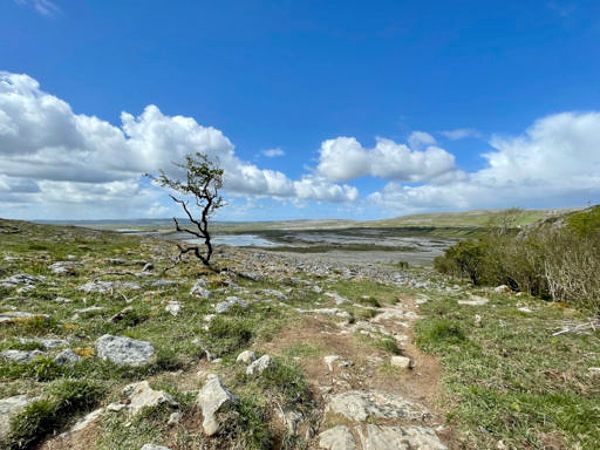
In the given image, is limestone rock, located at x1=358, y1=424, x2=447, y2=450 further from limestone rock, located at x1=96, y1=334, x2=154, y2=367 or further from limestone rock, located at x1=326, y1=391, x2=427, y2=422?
limestone rock, located at x1=96, y1=334, x2=154, y2=367

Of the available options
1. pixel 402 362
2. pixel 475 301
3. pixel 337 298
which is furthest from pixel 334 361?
pixel 475 301

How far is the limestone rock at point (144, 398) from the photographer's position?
5048mm

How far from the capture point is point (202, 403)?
5.28m

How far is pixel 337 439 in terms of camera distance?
16.8 feet

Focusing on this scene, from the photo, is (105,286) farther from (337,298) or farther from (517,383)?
(517,383)

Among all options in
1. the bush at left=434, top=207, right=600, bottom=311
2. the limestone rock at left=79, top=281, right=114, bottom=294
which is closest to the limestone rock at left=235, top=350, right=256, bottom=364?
the limestone rock at left=79, top=281, right=114, bottom=294

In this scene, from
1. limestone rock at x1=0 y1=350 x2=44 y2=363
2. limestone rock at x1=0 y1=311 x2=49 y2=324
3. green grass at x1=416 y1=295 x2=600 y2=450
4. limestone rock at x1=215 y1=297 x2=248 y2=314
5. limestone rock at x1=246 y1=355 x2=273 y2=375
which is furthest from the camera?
limestone rock at x1=215 y1=297 x2=248 y2=314

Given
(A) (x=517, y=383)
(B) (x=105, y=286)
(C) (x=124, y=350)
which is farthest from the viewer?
(B) (x=105, y=286)

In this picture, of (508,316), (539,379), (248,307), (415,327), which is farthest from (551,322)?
(248,307)

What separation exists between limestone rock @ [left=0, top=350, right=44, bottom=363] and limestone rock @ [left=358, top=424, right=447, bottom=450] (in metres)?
6.60

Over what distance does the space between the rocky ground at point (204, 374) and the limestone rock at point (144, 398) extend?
0.07 ft

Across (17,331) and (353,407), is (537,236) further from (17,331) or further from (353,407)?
(17,331)

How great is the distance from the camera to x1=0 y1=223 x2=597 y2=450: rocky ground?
15.7 feet

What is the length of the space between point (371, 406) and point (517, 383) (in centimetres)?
349
